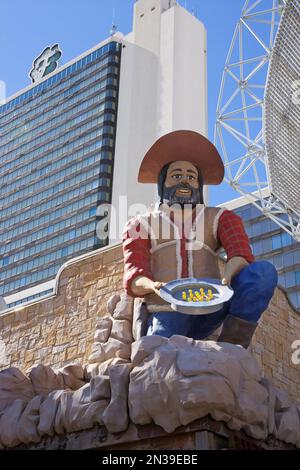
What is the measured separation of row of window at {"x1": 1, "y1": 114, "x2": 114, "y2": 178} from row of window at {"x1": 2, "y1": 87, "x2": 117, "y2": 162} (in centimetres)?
76

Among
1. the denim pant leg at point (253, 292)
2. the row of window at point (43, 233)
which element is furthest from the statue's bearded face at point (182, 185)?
the row of window at point (43, 233)

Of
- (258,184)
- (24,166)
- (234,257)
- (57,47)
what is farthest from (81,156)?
(234,257)

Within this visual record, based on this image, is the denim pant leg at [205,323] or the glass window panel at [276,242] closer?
the denim pant leg at [205,323]

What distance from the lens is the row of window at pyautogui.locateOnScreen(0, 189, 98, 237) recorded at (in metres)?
67.0

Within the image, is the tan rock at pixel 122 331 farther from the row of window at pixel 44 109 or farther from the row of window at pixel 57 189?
the row of window at pixel 44 109

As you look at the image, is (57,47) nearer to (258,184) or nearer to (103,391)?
(258,184)

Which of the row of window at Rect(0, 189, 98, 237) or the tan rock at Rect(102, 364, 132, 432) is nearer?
the tan rock at Rect(102, 364, 132, 432)

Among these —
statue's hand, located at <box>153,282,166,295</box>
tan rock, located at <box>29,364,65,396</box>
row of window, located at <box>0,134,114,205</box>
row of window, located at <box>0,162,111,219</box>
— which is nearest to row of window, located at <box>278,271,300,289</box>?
row of window, located at <box>0,162,111,219</box>

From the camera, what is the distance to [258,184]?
2062 centimetres

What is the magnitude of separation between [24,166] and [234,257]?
229ft

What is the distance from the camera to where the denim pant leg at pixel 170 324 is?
7367 millimetres

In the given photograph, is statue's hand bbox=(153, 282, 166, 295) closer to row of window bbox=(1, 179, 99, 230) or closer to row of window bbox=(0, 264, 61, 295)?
row of window bbox=(0, 264, 61, 295)

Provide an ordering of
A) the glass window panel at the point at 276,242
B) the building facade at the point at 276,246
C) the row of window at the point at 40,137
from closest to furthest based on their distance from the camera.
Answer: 1. the building facade at the point at 276,246
2. the glass window panel at the point at 276,242
3. the row of window at the point at 40,137

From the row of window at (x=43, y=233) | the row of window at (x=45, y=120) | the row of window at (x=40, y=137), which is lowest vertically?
the row of window at (x=43, y=233)
